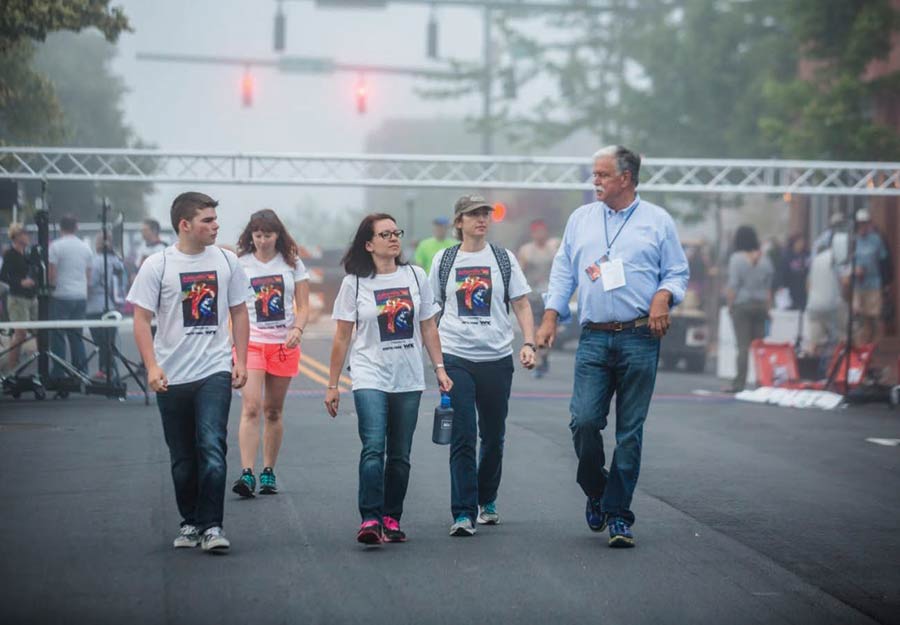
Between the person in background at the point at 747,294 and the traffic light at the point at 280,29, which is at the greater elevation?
the traffic light at the point at 280,29

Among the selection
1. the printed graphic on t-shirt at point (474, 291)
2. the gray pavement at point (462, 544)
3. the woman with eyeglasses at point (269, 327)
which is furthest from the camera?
the woman with eyeglasses at point (269, 327)

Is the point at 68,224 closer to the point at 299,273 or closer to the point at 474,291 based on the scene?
the point at 299,273

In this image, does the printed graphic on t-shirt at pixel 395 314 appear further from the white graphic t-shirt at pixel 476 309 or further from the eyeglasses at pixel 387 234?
the white graphic t-shirt at pixel 476 309

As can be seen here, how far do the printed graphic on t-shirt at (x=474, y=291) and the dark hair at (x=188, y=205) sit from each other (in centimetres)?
153

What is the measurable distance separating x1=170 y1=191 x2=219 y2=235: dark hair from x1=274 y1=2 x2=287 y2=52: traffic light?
22.2 metres

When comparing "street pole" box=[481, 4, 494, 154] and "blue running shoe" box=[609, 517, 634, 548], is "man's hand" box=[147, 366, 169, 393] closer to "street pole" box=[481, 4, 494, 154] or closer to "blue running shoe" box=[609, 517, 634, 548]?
"blue running shoe" box=[609, 517, 634, 548]

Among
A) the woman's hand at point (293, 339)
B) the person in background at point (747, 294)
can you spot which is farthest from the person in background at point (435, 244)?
the woman's hand at point (293, 339)

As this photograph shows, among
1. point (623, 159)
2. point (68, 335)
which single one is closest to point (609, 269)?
point (623, 159)

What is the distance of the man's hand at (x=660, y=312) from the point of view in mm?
7449

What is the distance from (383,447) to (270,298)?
2.36 meters

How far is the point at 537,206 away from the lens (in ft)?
174

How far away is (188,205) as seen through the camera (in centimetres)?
725

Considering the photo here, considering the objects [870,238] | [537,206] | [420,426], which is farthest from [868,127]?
[537,206]

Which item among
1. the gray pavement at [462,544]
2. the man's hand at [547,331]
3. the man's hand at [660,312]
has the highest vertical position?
the man's hand at [660,312]
